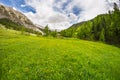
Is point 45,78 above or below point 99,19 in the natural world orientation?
below

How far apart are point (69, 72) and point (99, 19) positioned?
346 feet

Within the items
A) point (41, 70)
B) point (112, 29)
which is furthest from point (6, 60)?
point (112, 29)

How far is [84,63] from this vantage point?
24203 millimetres

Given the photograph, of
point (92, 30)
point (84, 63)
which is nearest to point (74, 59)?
point (84, 63)

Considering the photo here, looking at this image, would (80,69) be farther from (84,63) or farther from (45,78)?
(45,78)

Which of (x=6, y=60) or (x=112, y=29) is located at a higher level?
(x=112, y=29)

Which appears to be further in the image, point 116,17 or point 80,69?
point 116,17

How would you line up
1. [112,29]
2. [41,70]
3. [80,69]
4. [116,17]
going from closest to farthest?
[41,70] → [80,69] → [116,17] → [112,29]

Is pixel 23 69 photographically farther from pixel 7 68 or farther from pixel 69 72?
pixel 69 72

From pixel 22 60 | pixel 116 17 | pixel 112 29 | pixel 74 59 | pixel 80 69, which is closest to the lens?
pixel 80 69

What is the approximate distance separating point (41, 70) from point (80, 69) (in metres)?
5.11

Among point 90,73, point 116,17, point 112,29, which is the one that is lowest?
point 90,73

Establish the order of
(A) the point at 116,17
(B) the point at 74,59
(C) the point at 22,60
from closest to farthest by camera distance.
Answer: (C) the point at 22,60 → (B) the point at 74,59 → (A) the point at 116,17

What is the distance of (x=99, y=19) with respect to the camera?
120 metres
